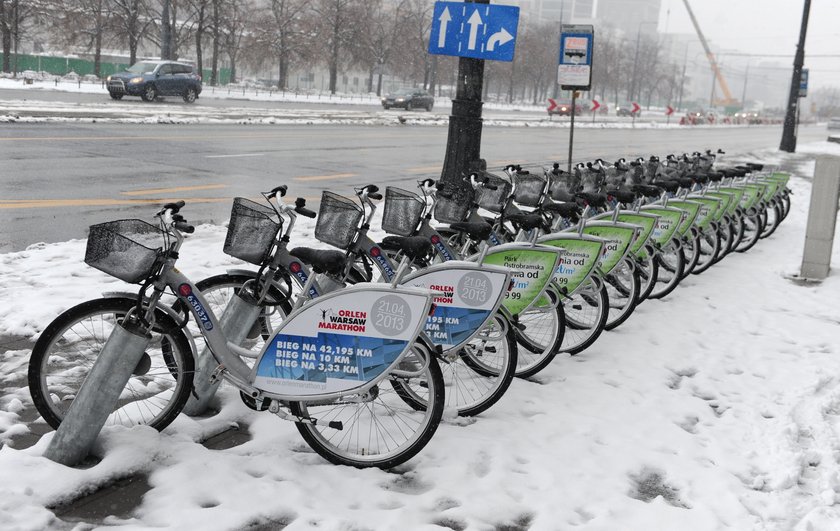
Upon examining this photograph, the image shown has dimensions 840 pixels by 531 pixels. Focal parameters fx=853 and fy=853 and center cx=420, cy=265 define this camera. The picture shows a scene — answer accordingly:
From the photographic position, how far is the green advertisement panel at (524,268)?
522 centimetres

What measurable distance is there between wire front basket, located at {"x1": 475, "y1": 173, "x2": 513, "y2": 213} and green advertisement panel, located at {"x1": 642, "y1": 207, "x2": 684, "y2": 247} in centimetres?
168

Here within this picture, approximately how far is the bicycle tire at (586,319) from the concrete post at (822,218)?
14.6 ft

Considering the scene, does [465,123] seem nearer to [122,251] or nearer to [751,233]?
[751,233]

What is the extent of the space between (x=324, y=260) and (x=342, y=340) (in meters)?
0.40

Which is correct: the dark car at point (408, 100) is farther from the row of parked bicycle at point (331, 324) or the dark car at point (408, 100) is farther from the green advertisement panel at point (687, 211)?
the row of parked bicycle at point (331, 324)

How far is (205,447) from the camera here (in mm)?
3971

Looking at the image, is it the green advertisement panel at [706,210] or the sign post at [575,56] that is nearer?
the green advertisement panel at [706,210]

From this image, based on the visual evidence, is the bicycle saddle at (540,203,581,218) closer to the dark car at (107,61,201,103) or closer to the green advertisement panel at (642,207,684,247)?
the green advertisement panel at (642,207,684,247)

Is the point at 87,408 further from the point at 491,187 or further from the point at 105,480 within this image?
the point at 491,187

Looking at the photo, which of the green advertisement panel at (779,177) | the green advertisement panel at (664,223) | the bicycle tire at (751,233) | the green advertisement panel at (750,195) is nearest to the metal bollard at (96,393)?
the green advertisement panel at (664,223)

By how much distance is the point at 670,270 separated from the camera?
25.2 feet

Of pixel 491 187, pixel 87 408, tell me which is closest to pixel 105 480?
pixel 87 408

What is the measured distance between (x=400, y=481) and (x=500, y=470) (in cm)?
48

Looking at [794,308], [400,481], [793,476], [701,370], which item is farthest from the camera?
[794,308]
